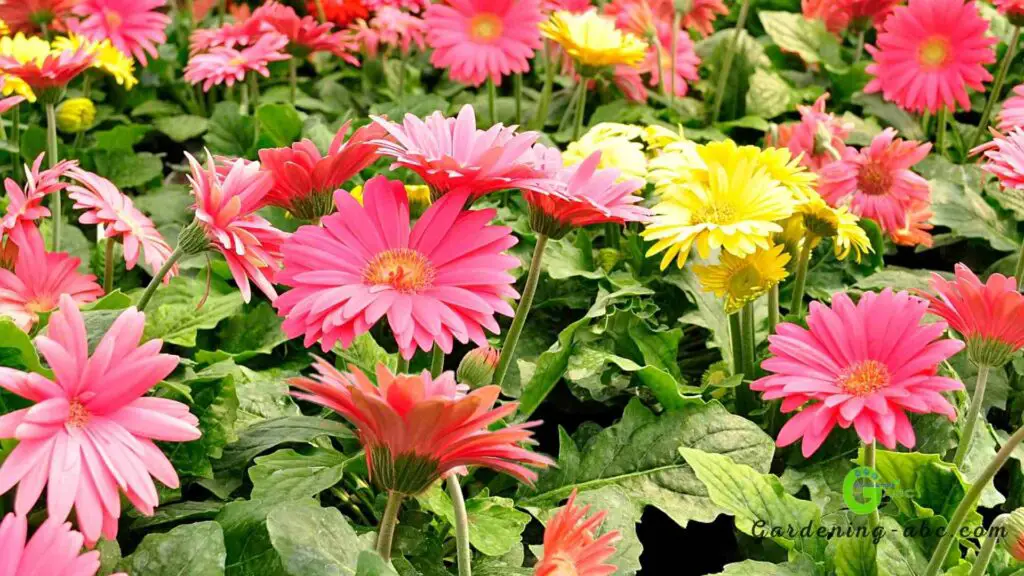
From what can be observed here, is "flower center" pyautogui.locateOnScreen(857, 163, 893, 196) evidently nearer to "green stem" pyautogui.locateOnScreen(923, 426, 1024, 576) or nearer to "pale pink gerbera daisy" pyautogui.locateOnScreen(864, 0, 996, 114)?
"pale pink gerbera daisy" pyautogui.locateOnScreen(864, 0, 996, 114)

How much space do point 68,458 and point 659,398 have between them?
0.74 meters

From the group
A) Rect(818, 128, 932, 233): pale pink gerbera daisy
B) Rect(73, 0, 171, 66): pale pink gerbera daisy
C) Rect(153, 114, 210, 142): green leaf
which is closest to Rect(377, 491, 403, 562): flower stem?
Rect(818, 128, 932, 233): pale pink gerbera daisy

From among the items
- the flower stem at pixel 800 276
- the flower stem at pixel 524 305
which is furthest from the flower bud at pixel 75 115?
the flower stem at pixel 800 276

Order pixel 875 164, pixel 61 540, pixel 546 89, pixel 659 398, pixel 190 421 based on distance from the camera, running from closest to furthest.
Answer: pixel 61 540, pixel 190 421, pixel 659 398, pixel 875 164, pixel 546 89

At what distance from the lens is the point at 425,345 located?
2.86ft

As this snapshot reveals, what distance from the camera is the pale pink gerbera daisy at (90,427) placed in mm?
707

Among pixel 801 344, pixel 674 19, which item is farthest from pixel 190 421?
pixel 674 19

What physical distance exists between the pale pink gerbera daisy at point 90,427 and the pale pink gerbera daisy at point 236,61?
1.16 m

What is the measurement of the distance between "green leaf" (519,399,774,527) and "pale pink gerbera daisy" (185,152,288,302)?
414 mm

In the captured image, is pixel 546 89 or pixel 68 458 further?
pixel 546 89

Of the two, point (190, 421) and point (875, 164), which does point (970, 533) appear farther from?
point (190, 421)

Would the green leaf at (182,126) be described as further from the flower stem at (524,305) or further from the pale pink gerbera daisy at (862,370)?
the pale pink gerbera daisy at (862,370)

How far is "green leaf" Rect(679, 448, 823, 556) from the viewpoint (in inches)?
43.6

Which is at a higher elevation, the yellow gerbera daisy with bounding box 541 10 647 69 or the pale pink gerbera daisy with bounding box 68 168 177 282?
the yellow gerbera daisy with bounding box 541 10 647 69
